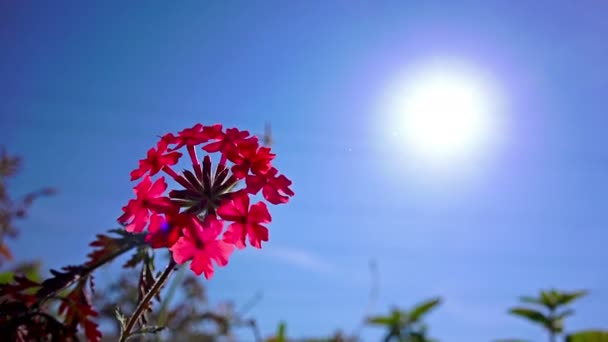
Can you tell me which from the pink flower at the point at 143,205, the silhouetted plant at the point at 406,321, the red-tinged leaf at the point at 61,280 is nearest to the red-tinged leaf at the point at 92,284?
the red-tinged leaf at the point at 61,280

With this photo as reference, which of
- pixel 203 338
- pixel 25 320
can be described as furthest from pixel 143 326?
pixel 203 338

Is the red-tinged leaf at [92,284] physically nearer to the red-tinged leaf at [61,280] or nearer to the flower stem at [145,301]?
the red-tinged leaf at [61,280]

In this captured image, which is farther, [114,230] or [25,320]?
[114,230]

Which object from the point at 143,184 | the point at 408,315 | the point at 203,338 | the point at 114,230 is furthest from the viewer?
the point at 408,315

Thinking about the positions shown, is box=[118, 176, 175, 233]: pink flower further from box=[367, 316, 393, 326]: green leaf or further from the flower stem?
box=[367, 316, 393, 326]: green leaf

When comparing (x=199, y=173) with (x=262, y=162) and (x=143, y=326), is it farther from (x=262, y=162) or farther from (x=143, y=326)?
(x=143, y=326)

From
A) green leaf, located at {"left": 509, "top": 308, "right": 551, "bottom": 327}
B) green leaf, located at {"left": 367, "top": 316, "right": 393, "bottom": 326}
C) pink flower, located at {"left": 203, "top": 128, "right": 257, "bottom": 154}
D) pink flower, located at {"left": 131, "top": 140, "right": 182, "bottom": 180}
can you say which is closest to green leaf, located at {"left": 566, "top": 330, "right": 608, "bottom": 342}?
green leaf, located at {"left": 509, "top": 308, "right": 551, "bottom": 327}

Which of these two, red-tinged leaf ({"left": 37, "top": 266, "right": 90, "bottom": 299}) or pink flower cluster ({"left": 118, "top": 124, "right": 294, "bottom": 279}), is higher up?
pink flower cluster ({"left": 118, "top": 124, "right": 294, "bottom": 279})

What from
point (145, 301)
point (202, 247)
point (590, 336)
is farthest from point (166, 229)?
point (590, 336)
